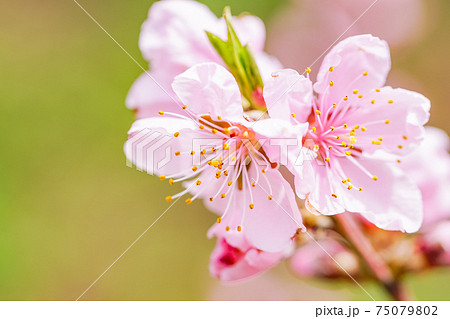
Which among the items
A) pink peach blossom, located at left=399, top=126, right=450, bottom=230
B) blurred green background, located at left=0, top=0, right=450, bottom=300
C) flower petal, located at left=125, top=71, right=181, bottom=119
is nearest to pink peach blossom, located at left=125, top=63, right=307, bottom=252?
flower petal, located at left=125, top=71, right=181, bottom=119

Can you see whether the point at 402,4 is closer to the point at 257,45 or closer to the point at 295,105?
the point at 257,45

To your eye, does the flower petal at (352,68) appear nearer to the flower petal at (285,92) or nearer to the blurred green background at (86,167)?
the flower petal at (285,92)

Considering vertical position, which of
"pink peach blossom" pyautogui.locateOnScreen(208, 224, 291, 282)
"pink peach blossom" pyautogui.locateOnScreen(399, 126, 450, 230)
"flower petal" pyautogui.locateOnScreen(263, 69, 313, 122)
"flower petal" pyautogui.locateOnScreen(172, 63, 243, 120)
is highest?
"flower petal" pyautogui.locateOnScreen(172, 63, 243, 120)

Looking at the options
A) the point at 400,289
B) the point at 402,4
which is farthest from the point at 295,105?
the point at 402,4

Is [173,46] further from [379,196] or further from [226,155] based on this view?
[379,196]

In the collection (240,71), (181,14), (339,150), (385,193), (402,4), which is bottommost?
(402,4)

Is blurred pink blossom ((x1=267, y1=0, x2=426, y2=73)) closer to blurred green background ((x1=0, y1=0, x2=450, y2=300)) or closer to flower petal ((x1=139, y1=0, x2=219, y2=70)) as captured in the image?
blurred green background ((x1=0, y1=0, x2=450, y2=300))

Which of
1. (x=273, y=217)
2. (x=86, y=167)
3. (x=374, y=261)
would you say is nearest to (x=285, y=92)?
(x=273, y=217)
